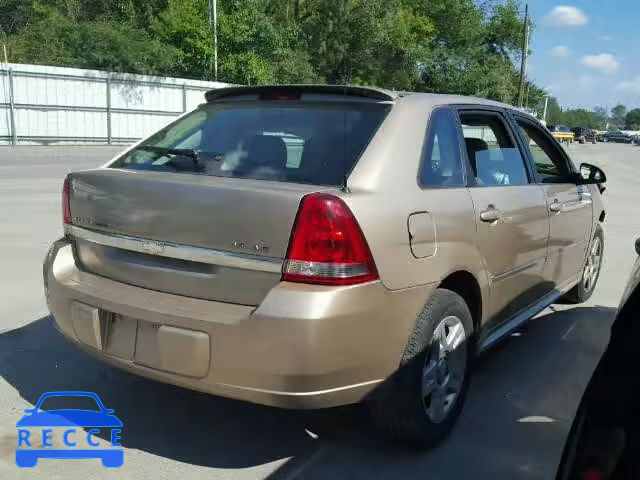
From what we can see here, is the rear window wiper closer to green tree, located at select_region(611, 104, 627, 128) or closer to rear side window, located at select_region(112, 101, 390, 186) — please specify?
rear side window, located at select_region(112, 101, 390, 186)

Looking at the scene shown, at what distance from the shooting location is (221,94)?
3.73m

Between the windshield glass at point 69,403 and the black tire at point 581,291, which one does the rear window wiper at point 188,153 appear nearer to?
the windshield glass at point 69,403

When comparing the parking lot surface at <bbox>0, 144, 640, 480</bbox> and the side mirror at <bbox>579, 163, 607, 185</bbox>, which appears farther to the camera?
the side mirror at <bbox>579, 163, 607, 185</bbox>

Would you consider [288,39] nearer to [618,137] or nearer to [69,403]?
[69,403]

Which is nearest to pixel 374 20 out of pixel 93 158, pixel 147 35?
pixel 147 35

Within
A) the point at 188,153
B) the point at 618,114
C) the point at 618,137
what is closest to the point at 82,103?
the point at 188,153

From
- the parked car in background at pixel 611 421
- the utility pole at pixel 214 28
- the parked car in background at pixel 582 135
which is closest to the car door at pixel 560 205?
the parked car in background at pixel 611 421

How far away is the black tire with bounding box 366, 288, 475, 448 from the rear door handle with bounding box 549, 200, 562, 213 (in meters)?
1.52

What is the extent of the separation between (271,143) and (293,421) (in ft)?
4.86

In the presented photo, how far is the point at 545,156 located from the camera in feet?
16.3

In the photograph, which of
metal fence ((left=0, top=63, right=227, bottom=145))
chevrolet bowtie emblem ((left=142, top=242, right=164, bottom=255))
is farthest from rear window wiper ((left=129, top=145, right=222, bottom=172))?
metal fence ((left=0, top=63, right=227, bottom=145))

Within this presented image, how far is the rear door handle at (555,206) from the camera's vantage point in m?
4.25

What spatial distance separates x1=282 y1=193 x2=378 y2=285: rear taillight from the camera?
257cm

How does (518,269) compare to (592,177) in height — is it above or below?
below
